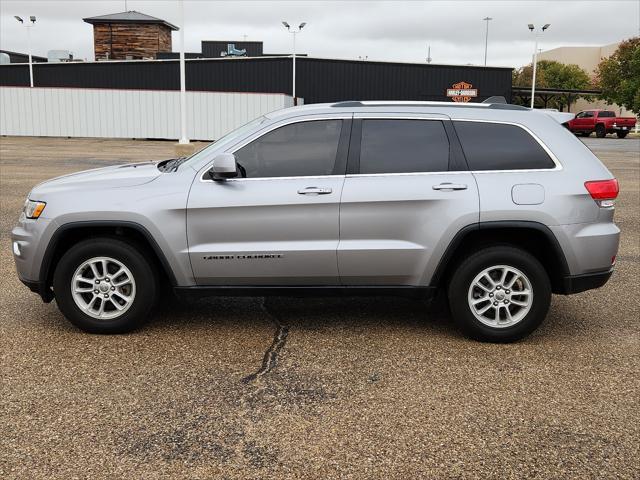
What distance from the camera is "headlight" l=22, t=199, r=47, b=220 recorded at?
200 inches

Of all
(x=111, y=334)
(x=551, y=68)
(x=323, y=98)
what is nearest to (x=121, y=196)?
(x=111, y=334)

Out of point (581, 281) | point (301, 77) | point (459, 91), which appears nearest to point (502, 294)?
point (581, 281)

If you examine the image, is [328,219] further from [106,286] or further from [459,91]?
[459,91]

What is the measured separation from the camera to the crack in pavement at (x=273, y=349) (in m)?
Result: 4.44

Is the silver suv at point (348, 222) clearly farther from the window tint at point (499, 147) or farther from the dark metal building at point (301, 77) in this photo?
the dark metal building at point (301, 77)

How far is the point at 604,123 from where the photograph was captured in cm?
4578

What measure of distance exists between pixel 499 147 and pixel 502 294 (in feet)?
3.70

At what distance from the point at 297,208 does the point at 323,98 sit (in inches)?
1561

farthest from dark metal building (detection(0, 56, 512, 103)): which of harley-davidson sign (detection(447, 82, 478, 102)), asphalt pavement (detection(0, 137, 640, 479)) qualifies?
asphalt pavement (detection(0, 137, 640, 479))

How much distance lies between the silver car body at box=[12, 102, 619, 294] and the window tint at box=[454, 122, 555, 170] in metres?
0.08

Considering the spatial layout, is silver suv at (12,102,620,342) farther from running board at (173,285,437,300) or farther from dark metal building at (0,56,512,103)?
dark metal building at (0,56,512,103)

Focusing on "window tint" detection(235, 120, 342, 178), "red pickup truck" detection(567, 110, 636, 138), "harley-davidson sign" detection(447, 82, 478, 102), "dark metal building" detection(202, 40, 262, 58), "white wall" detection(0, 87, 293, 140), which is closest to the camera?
"window tint" detection(235, 120, 342, 178)

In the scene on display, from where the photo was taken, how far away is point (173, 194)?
498cm

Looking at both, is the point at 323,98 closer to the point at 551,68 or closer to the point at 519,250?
the point at 519,250
